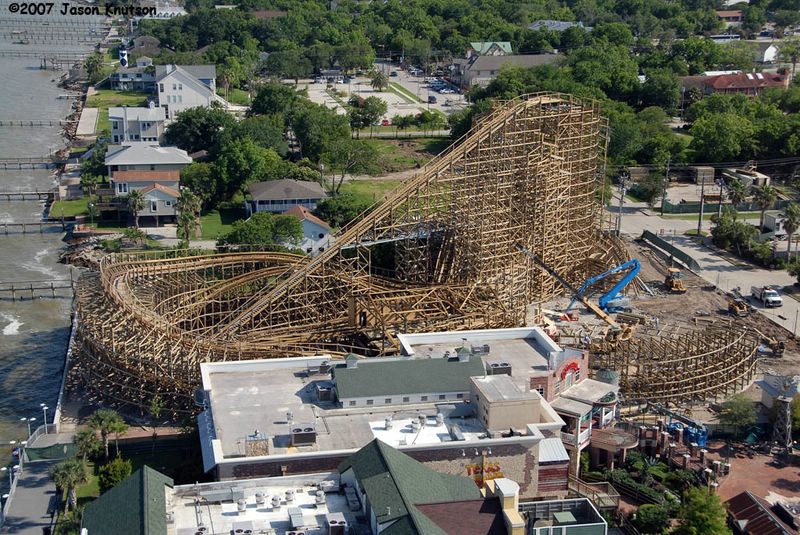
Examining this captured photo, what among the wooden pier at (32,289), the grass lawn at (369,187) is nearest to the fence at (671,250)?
the grass lawn at (369,187)

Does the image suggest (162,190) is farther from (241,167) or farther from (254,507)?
(254,507)

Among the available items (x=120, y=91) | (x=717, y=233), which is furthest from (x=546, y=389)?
(x=120, y=91)

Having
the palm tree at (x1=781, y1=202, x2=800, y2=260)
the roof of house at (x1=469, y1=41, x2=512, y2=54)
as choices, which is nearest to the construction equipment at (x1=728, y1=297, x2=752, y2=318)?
the palm tree at (x1=781, y1=202, x2=800, y2=260)

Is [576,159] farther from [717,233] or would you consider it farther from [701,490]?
[701,490]

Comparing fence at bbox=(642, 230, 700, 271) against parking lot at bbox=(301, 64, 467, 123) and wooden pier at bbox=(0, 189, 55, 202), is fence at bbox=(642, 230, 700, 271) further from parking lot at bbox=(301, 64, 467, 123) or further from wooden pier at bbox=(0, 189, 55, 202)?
parking lot at bbox=(301, 64, 467, 123)

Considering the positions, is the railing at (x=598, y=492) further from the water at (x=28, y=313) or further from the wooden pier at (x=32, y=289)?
the wooden pier at (x=32, y=289)

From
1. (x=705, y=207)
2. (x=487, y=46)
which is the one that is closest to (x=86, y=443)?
(x=705, y=207)

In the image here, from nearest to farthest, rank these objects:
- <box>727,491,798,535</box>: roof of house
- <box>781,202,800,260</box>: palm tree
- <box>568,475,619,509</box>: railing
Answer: <box>727,491,798,535</box>: roof of house < <box>568,475,619,509</box>: railing < <box>781,202,800,260</box>: palm tree
